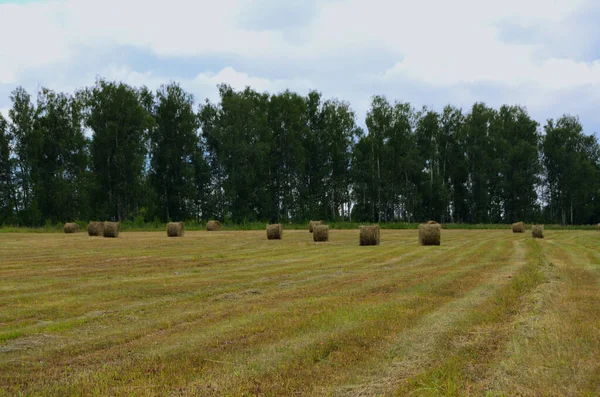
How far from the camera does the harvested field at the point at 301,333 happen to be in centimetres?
485

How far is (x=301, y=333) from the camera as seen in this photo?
6.57m

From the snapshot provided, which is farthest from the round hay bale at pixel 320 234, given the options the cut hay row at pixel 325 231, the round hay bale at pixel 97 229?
the round hay bale at pixel 97 229

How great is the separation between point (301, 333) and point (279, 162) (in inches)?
2351

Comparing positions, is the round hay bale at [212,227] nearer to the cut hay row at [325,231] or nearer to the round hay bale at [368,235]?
the cut hay row at [325,231]

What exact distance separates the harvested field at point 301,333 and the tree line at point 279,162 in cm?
4552

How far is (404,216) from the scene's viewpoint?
68.7 meters

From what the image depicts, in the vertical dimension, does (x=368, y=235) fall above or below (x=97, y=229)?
below

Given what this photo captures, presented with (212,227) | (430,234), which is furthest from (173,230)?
(430,234)

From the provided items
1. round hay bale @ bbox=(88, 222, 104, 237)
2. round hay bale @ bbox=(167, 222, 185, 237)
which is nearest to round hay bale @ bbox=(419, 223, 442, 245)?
round hay bale @ bbox=(167, 222, 185, 237)

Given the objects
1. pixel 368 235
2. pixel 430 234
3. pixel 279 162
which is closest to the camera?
pixel 430 234

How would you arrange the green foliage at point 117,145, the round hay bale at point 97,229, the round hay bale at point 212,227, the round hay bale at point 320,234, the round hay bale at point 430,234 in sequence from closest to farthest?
the round hay bale at point 430,234 → the round hay bale at point 320,234 → the round hay bale at point 97,229 → the round hay bale at point 212,227 → the green foliage at point 117,145

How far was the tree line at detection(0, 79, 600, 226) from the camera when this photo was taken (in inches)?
2153

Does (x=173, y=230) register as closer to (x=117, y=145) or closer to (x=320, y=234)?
(x=320, y=234)

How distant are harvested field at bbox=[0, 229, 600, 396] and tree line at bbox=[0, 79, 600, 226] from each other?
149 feet
